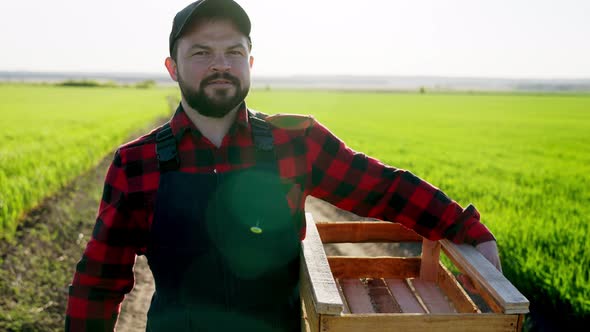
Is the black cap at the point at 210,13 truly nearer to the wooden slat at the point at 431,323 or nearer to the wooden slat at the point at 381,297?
the wooden slat at the point at 431,323

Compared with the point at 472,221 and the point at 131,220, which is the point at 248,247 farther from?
the point at 472,221

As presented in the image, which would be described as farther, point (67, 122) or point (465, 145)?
point (67, 122)

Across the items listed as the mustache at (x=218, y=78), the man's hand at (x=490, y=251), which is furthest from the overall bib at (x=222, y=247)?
the man's hand at (x=490, y=251)

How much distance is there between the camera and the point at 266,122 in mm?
1854

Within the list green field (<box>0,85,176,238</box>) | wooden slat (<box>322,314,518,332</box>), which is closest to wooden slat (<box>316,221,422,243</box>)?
wooden slat (<box>322,314,518,332</box>)

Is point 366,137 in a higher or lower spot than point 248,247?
lower

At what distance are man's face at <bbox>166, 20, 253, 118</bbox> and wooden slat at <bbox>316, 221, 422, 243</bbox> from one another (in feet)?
3.05

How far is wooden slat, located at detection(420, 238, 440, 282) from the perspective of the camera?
2271 millimetres

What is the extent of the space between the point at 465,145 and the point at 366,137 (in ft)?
9.98

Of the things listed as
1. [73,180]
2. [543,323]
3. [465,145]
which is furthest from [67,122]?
[543,323]

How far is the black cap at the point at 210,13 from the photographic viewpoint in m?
1.77

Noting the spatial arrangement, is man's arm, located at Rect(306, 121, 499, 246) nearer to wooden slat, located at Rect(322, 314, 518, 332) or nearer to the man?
the man

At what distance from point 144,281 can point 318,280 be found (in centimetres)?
368

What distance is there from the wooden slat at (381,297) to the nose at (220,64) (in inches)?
48.2
